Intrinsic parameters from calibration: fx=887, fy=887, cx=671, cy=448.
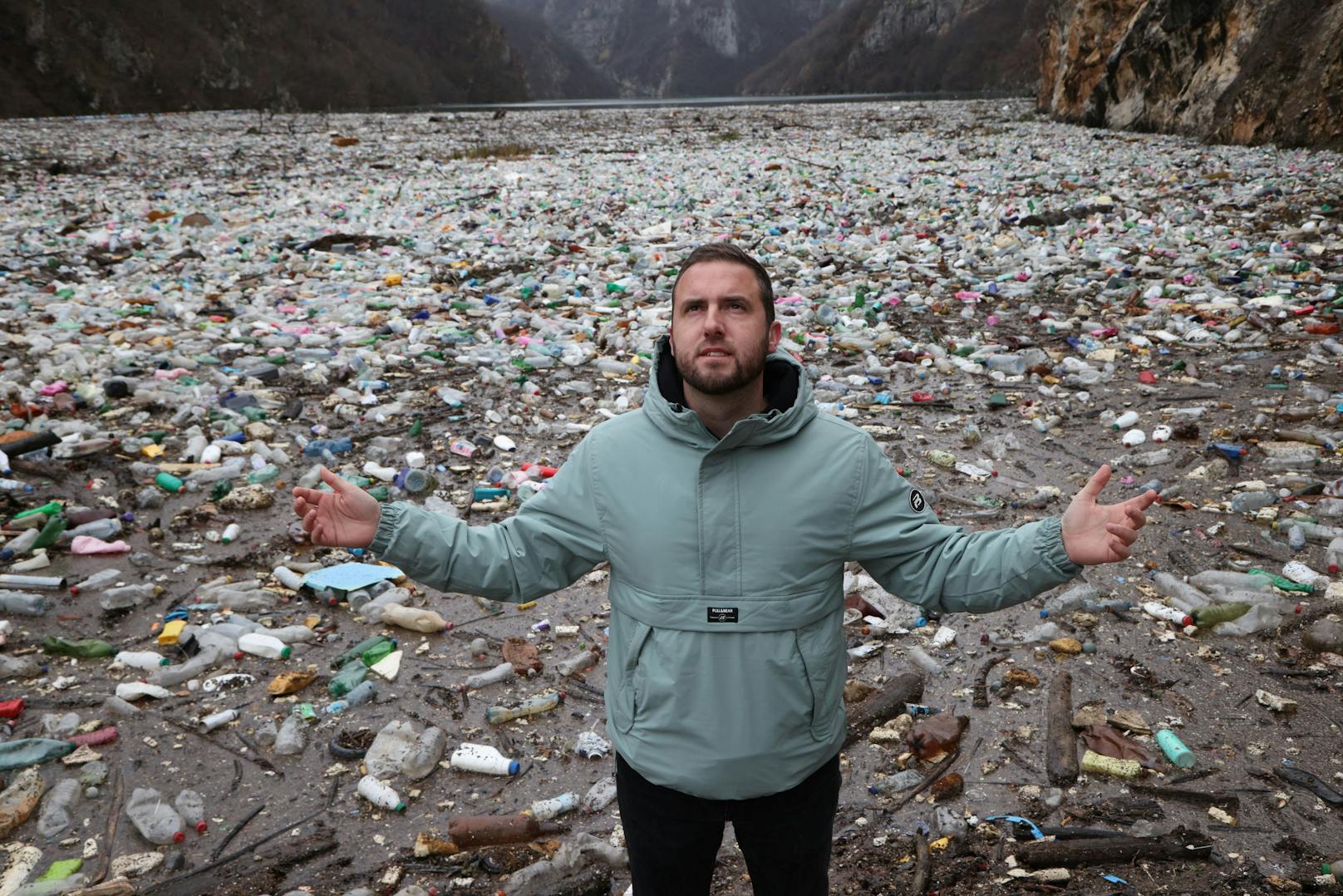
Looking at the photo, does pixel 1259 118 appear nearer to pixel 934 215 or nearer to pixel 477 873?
pixel 934 215

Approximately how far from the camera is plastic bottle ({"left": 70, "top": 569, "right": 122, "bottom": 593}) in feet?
13.7

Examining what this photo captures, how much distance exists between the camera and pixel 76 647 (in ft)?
12.2

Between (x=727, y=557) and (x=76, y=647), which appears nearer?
(x=727, y=557)

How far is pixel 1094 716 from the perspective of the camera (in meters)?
3.22

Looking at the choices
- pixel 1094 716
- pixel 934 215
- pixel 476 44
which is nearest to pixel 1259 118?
pixel 934 215

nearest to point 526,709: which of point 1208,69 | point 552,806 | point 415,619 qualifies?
point 552,806

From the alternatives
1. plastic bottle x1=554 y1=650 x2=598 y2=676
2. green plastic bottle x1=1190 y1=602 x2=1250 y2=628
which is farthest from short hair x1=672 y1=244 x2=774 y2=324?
green plastic bottle x1=1190 y1=602 x2=1250 y2=628

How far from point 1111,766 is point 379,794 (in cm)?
246

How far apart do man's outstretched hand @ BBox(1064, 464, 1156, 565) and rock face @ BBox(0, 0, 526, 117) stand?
52.4m

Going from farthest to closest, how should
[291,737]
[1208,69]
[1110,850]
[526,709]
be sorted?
[1208,69]
[526,709]
[291,737]
[1110,850]

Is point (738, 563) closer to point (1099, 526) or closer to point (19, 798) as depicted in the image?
point (1099, 526)

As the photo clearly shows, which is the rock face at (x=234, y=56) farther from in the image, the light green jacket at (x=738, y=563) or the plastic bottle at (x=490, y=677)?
the light green jacket at (x=738, y=563)

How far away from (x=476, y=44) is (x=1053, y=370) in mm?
118174

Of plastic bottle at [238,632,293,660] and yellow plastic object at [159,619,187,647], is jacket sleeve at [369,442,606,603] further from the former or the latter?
yellow plastic object at [159,619,187,647]
